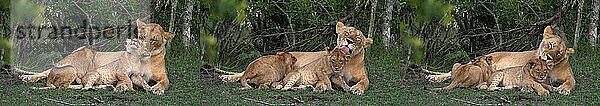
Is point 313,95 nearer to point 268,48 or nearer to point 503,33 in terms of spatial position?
point 268,48

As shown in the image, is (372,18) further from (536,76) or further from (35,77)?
(35,77)

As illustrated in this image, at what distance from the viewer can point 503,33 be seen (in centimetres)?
423

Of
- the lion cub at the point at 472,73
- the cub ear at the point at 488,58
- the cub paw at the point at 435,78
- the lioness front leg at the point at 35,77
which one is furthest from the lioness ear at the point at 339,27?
the lioness front leg at the point at 35,77

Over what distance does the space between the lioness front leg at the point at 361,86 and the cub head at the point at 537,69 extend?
0.76 meters

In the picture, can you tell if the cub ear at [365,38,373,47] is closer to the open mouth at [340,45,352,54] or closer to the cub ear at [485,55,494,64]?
the open mouth at [340,45,352,54]

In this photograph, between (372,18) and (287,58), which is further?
(287,58)

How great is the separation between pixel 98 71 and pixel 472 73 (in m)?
1.75

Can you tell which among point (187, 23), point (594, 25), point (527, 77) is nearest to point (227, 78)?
point (187, 23)

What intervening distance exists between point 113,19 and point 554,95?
6.84ft

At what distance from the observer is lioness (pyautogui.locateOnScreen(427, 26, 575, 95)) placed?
412 cm

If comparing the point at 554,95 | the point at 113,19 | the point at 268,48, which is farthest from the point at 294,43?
the point at 554,95

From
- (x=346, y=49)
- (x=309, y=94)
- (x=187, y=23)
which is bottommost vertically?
(x=309, y=94)

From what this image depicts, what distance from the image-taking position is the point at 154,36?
4.08 metres

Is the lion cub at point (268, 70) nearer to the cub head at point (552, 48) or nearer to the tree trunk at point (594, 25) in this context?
the cub head at point (552, 48)
